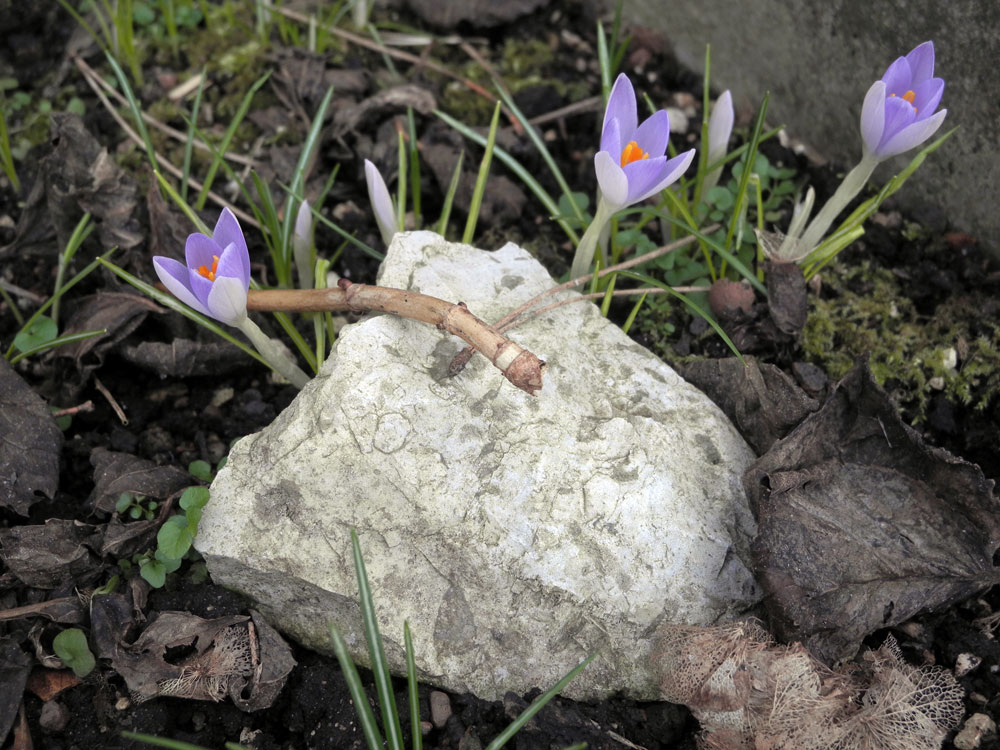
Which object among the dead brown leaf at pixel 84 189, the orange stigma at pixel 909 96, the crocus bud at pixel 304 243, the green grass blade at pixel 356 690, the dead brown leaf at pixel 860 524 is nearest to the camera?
the green grass blade at pixel 356 690

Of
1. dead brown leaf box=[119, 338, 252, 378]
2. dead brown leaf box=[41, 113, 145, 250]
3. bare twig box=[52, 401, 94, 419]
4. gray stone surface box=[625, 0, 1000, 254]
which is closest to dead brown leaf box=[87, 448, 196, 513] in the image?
bare twig box=[52, 401, 94, 419]

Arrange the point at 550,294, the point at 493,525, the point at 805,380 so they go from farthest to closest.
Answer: the point at 805,380 → the point at 550,294 → the point at 493,525

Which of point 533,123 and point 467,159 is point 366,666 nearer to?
point 467,159

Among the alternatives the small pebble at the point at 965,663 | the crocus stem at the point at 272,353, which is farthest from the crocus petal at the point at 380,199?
the small pebble at the point at 965,663

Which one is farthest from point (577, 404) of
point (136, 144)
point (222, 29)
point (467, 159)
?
point (222, 29)

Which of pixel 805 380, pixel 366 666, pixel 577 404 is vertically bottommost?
pixel 366 666

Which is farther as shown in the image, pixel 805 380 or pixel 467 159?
pixel 467 159

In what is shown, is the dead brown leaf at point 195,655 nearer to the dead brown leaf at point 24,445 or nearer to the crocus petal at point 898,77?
the dead brown leaf at point 24,445
